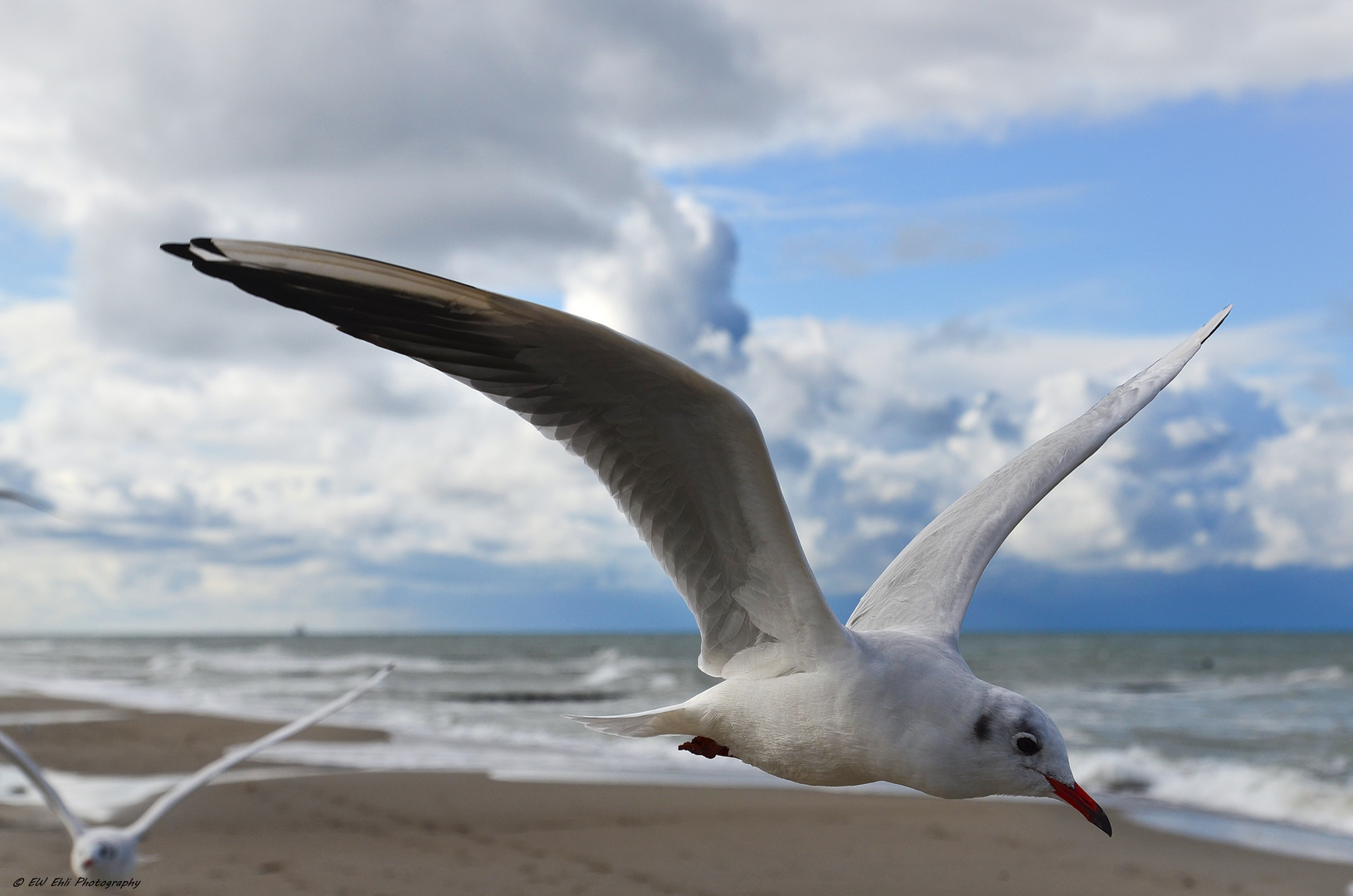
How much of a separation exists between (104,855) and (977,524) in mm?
4501

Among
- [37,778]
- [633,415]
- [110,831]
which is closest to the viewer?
[633,415]

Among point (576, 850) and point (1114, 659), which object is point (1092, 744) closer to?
point (576, 850)

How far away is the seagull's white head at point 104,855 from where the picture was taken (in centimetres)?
528

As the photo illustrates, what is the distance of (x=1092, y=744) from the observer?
550 inches

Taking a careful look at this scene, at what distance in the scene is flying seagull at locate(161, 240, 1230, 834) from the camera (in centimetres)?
247

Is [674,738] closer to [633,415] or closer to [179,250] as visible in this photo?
[633,415]

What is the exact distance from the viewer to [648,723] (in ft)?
10.9

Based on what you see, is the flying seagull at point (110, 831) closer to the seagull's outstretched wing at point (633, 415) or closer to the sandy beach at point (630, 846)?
the sandy beach at point (630, 846)

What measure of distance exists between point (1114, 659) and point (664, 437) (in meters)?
42.9

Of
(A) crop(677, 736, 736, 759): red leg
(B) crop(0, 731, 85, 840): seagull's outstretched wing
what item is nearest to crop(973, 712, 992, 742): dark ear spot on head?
(A) crop(677, 736, 736, 759): red leg

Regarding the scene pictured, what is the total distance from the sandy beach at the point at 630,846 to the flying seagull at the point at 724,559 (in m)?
4.87

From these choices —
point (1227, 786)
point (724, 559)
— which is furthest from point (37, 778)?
point (1227, 786)

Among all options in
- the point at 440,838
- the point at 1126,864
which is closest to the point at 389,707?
the point at 440,838

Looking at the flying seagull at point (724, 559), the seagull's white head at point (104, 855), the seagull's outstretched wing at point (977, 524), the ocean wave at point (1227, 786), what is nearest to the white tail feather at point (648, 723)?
the flying seagull at point (724, 559)
